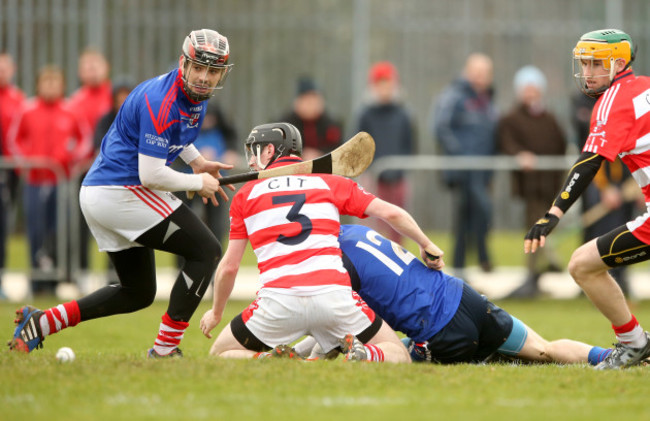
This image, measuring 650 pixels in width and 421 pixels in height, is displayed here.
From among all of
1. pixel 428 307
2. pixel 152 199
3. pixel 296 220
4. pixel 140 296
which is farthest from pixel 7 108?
pixel 428 307

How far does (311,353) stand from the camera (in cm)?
668

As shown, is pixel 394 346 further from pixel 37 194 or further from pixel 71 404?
pixel 37 194

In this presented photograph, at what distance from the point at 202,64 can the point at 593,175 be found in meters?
2.55

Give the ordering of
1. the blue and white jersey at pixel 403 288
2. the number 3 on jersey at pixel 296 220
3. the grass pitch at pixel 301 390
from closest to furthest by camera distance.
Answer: the grass pitch at pixel 301 390, the number 3 on jersey at pixel 296 220, the blue and white jersey at pixel 403 288

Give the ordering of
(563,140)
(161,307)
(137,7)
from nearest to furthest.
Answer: (161,307) → (563,140) → (137,7)

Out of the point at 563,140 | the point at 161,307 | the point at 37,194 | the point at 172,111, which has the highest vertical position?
the point at 172,111

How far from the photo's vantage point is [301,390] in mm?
5125

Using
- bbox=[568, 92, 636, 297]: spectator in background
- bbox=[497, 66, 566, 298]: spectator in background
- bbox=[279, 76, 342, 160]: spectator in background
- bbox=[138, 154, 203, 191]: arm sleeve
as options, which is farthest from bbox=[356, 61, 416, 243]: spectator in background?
bbox=[138, 154, 203, 191]: arm sleeve

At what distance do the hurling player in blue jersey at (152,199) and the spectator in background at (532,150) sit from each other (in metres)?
5.83

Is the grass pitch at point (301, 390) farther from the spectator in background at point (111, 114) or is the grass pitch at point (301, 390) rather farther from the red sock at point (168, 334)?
the spectator in background at point (111, 114)

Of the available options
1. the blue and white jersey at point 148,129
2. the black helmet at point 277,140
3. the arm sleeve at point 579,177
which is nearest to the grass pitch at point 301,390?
the arm sleeve at point 579,177

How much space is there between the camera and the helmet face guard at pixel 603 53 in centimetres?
647

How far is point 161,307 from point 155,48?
20.5 feet

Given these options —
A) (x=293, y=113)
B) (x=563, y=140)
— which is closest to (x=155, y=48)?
(x=293, y=113)
